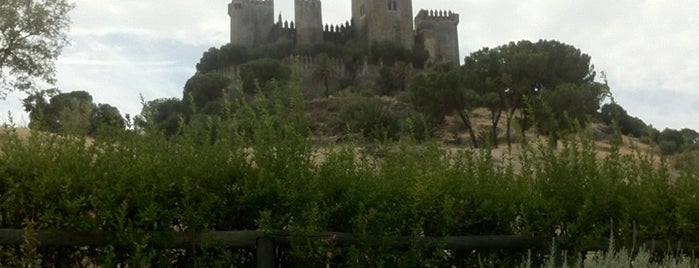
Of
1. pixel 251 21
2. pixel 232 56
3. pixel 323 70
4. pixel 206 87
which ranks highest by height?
pixel 251 21

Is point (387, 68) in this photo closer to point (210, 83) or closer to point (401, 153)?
point (210, 83)

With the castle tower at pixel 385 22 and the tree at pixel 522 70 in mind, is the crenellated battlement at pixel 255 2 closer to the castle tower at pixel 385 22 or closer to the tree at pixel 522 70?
the castle tower at pixel 385 22

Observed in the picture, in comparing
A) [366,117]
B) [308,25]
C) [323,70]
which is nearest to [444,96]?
[366,117]

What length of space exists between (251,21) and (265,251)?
7506cm

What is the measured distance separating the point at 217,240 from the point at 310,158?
1.13 meters

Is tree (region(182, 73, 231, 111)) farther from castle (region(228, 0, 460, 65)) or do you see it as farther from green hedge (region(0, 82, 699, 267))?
green hedge (region(0, 82, 699, 267))

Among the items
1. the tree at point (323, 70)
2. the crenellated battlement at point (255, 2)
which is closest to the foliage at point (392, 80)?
the tree at point (323, 70)

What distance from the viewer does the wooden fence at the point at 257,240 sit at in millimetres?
4938

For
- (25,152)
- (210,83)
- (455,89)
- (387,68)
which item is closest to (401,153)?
(25,152)

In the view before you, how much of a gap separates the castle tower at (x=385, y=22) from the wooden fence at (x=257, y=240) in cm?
7008

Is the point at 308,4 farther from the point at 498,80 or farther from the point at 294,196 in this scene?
the point at 294,196

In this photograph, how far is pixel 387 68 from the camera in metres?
67.6

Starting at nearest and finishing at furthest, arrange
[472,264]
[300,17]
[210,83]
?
[472,264] < [210,83] < [300,17]

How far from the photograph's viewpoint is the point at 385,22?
3022 inches
